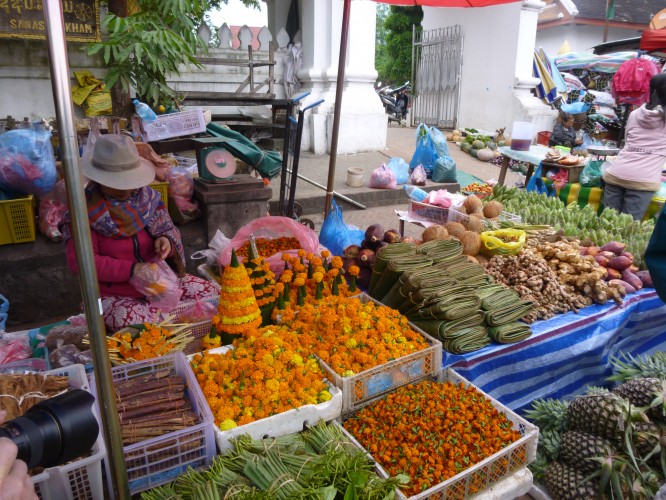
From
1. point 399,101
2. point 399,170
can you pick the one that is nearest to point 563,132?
point 399,170

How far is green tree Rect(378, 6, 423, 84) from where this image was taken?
18.0 meters

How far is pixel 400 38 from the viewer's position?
18641mm

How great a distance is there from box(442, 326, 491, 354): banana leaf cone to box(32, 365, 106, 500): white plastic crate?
1.63 m

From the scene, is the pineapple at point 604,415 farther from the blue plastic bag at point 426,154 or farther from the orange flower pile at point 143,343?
the blue plastic bag at point 426,154

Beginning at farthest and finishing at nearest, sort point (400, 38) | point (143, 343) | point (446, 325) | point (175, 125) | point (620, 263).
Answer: point (400, 38), point (175, 125), point (620, 263), point (446, 325), point (143, 343)

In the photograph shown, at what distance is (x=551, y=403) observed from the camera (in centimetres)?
257

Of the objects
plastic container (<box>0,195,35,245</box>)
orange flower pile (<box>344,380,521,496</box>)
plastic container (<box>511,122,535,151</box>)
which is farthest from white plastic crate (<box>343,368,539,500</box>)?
plastic container (<box>511,122,535,151</box>)

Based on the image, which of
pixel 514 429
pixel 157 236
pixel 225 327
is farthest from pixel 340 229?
pixel 514 429

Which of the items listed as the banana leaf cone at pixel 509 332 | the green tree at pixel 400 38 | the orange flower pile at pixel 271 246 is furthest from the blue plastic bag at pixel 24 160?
the green tree at pixel 400 38

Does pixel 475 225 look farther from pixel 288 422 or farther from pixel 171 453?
pixel 171 453

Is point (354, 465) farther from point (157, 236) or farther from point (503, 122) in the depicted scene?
point (503, 122)

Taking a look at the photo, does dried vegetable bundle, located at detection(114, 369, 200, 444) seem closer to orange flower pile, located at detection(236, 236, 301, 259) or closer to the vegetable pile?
the vegetable pile

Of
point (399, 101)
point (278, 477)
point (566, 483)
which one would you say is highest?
point (399, 101)

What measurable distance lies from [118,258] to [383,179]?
17.2 feet
